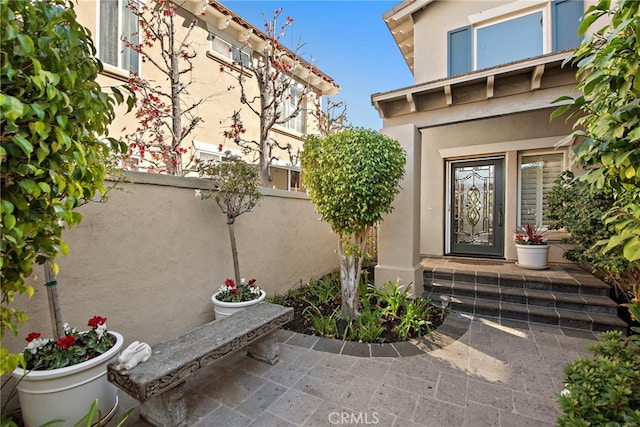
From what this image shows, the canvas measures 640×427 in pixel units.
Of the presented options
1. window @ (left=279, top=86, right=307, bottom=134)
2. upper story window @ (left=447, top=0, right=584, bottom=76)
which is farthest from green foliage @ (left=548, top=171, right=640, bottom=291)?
window @ (left=279, top=86, right=307, bottom=134)

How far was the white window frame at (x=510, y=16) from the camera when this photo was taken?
17.4ft

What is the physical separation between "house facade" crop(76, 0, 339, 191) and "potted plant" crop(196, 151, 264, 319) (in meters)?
1.52

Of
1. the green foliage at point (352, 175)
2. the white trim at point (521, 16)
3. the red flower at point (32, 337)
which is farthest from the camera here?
the white trim at point (521, 16)

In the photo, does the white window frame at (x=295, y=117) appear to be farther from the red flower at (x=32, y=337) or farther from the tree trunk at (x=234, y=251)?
the red flower at (x=32, y=337)

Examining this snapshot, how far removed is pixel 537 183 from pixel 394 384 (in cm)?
582

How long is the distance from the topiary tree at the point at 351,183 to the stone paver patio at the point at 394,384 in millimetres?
1130

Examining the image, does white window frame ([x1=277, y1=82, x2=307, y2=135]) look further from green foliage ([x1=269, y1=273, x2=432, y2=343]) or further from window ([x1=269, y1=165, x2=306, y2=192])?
green foliage ([x1=269, y1=273, x2=432, y2=343])

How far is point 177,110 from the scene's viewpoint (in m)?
4.45

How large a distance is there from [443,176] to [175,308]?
616cm

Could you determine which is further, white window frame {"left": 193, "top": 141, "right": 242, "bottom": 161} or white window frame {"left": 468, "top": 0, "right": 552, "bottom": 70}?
white window frame {"left": 193, "top": 141, "right": 242, "bottom": 161}

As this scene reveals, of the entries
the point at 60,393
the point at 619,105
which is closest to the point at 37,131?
the point at 60,393

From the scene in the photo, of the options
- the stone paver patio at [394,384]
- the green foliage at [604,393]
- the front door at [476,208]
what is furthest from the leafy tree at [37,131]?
the front door at [476,208]

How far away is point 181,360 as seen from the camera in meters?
2.13

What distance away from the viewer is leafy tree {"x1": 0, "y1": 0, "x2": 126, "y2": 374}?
111cm
